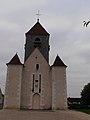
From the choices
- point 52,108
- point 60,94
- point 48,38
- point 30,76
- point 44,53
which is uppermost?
point 48,38

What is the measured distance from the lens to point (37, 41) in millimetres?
34031

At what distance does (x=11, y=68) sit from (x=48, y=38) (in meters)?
7.92

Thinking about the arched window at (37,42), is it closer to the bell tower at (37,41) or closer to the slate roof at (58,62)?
the bell tower at (37,41)

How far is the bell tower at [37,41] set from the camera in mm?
33156

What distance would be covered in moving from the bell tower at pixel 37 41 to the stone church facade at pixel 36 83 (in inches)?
35.4

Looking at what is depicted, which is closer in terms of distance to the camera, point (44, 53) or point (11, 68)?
point (11, 68)

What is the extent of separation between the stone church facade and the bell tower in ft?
2.95

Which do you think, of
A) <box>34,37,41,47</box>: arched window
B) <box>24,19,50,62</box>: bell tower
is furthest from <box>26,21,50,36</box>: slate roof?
<box>34,37,41,47</box>: arched window

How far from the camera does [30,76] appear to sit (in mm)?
30734

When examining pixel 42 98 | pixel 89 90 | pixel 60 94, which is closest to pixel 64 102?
pixel 60 94

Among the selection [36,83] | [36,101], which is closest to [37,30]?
[36,83]

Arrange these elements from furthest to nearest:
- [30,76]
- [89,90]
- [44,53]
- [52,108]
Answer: [89,90], [44,53], [30,76], [52,108]

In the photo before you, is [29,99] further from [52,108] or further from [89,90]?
[89,90]

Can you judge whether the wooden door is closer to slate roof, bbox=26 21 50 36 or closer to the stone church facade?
the stone church facade
